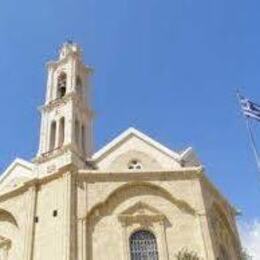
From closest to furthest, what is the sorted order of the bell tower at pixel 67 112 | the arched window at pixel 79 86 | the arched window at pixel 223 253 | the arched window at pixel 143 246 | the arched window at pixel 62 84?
the arched window at pixel 143 246 → the arched window at pixel 223 253 → the bell tower at pixel 67 112 → the arched window at pixel 79 86 → the arched window at pixel 62 84

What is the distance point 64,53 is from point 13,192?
14192 millimetres

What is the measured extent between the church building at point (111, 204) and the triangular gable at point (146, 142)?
2.8 inches

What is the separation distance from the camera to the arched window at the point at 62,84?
38.8 metres

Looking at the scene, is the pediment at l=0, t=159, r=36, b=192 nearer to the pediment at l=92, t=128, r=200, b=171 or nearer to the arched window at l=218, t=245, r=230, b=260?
the pediment at l=92, t=128, r=200, b=171

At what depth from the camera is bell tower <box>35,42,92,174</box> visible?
1316 inches

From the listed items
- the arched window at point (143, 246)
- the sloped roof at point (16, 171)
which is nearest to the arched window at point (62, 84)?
the sloped roof at point (16, 171)

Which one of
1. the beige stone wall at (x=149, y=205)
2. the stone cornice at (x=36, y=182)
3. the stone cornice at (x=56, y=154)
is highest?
the stone cornice at (x=56, y=154)

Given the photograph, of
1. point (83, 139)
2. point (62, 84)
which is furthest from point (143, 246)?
point (62, 84)

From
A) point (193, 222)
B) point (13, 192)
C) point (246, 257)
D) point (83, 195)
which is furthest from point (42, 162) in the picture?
point (246, 257)

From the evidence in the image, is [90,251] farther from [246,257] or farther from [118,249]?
[246,257]

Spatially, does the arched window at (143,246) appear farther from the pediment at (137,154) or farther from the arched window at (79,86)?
the arched window at (79,86)

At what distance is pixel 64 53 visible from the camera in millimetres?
41000

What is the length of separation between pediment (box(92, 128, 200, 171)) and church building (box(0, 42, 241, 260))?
7 cm

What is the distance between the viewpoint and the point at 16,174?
3584 centimetres
